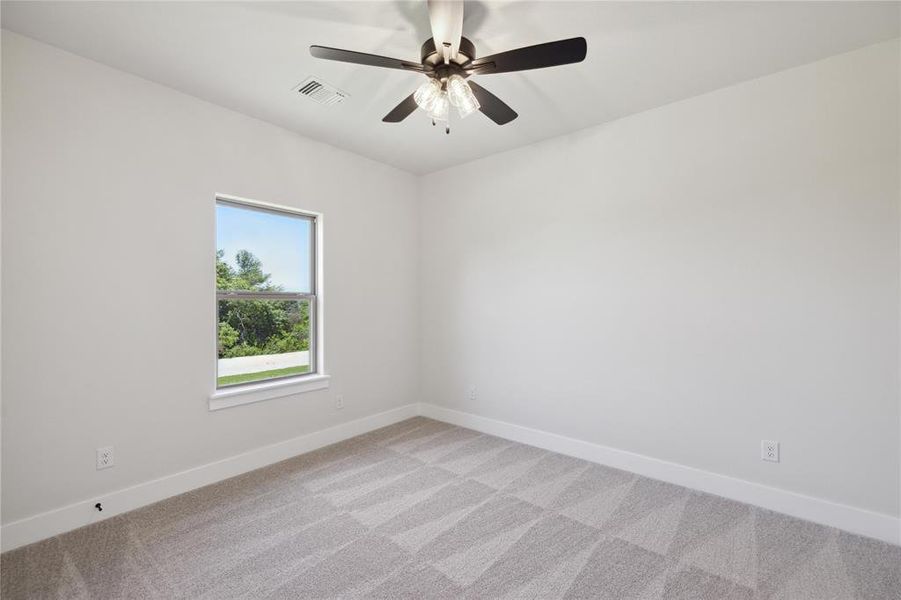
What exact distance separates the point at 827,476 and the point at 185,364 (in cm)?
404

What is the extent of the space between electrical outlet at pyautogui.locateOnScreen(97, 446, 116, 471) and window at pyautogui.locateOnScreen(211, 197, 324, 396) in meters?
0.66

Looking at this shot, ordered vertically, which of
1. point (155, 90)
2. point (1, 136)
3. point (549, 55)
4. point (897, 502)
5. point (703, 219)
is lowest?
point (897, 502)

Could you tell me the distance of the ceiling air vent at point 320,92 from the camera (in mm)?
2592

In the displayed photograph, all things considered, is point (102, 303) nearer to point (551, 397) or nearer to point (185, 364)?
point (185, 364)

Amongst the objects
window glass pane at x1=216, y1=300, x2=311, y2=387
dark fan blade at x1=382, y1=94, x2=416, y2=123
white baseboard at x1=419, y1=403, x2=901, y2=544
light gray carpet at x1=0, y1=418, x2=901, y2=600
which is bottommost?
light gray carpet at x1=0, y1=418, x2=901, y2=600

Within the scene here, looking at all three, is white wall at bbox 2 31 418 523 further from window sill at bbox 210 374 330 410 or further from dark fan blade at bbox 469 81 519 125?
dark fan blade at bbox 469 81 519 125

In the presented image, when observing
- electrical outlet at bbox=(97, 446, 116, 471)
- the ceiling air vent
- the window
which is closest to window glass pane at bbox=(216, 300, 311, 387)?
the window

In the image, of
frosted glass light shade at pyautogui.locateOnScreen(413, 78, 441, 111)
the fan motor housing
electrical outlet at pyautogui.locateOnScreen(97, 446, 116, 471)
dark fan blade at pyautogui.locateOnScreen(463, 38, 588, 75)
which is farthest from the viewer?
electrical outlet at pyautogui.locateOnScreen(97, 446, 116, 471)

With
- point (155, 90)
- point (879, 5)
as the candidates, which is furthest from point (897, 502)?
point (155, 90)

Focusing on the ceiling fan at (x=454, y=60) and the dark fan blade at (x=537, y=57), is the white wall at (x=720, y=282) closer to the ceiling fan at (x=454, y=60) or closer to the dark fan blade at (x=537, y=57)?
the ceiling fan at (x=454, y=60)

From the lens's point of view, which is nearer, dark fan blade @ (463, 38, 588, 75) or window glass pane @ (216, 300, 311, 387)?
dark fan blade @ (463, 38, 588, 75)

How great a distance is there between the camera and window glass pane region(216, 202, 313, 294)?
3.06 meters

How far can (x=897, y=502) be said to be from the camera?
216 centimetres

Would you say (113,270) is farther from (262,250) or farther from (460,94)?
(460,94)
